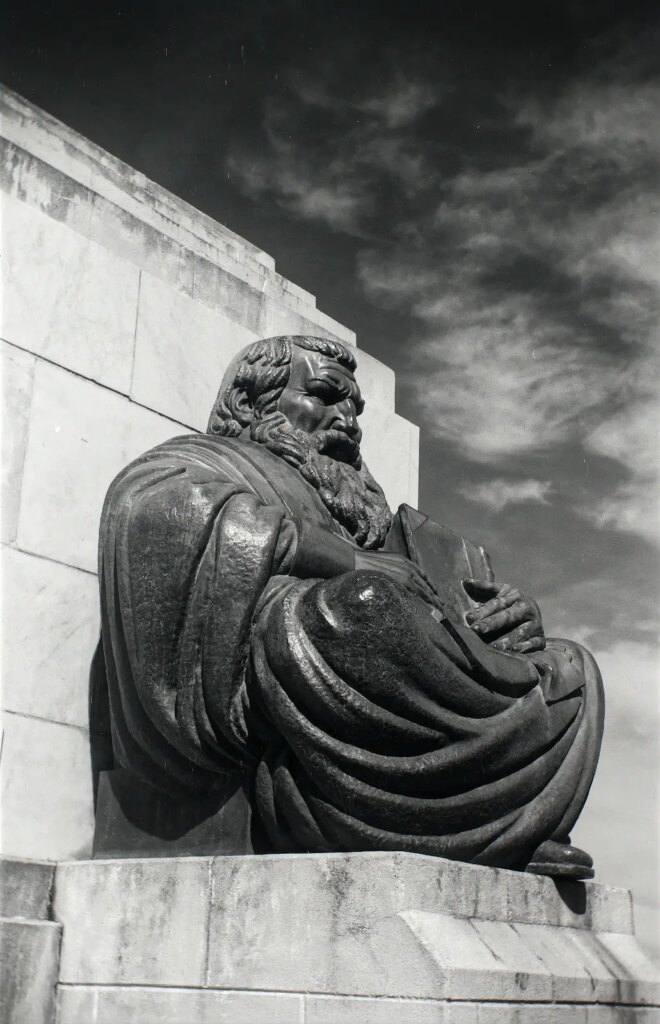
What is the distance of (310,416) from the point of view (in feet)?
22.5

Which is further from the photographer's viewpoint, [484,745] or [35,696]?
[35,696]

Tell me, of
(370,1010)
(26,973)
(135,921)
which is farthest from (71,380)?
(370,1010)

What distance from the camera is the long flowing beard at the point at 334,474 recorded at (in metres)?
6.61

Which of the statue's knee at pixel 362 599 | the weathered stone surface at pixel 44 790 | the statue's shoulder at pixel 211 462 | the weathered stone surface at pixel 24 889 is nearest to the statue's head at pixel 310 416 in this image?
the statue's shoulder at pixel 211 462

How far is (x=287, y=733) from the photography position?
198 inches

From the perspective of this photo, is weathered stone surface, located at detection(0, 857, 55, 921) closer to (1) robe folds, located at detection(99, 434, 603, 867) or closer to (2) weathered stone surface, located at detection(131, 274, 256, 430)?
(1) robe folds, located at detection(99, 434, 603, 867)

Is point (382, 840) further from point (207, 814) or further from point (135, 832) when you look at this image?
point (135, 832)

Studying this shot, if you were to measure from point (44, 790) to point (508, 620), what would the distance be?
96.8 inches

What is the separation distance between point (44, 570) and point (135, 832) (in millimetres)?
1424

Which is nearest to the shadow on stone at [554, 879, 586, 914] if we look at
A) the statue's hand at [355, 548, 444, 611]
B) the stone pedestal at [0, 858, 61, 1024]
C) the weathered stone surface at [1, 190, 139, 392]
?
the statue's hand at [355, 548, 444, 611]

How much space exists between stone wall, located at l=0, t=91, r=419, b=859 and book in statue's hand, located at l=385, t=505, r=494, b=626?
153cm

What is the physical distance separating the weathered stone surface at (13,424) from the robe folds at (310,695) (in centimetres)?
57

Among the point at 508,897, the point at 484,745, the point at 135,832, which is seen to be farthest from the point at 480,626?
the point at 135,832

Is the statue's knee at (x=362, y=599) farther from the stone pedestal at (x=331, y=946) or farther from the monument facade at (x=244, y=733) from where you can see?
the stone pedestal at (x=331, y=946)
